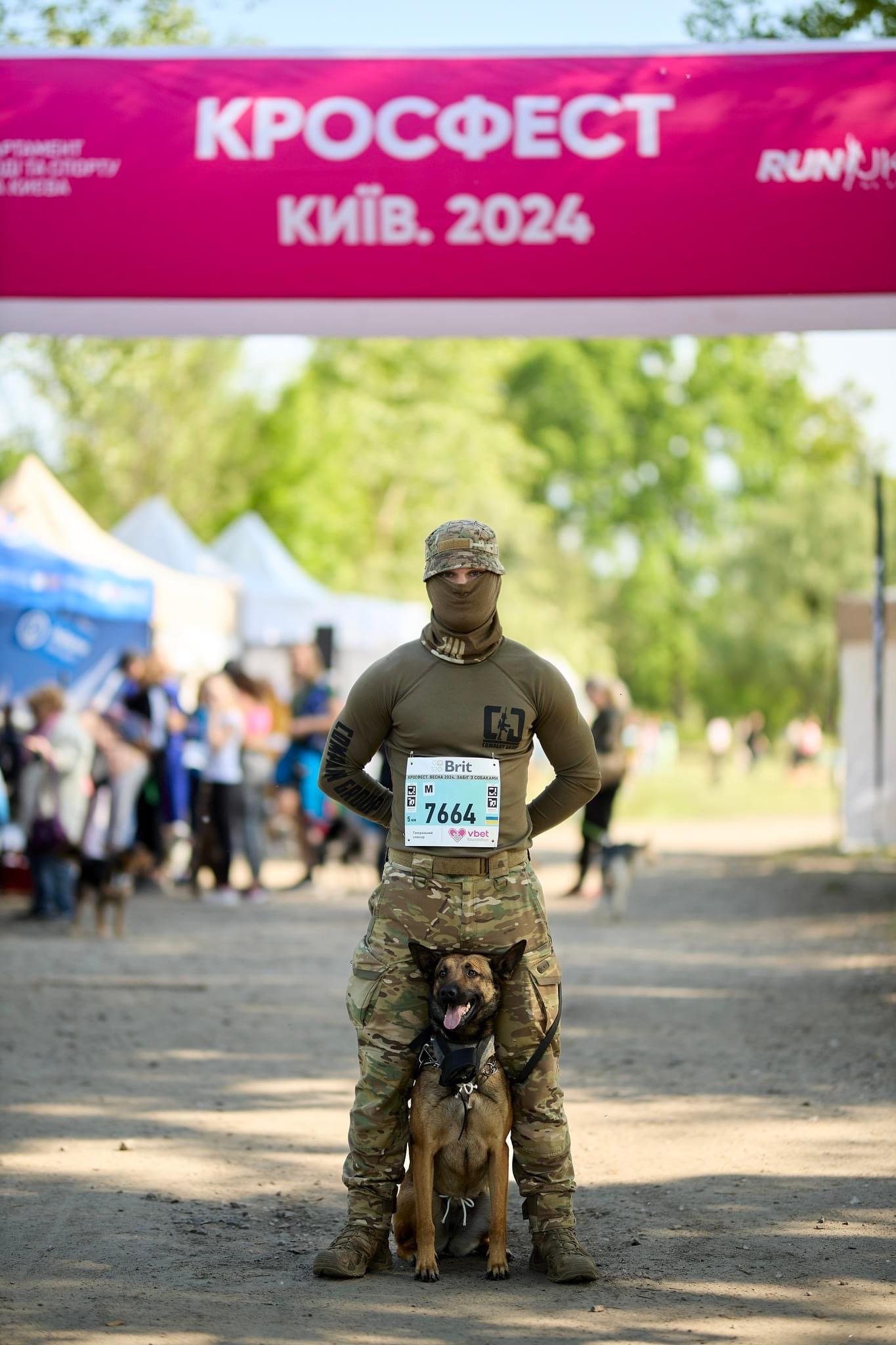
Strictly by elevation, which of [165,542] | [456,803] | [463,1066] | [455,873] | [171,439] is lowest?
[463,1066]

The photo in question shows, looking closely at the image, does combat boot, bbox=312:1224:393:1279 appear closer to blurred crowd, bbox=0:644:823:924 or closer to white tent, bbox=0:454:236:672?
blurred crowd, bbox=0:644:823:924

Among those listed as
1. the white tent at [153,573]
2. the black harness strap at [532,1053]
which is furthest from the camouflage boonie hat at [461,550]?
the white tent at [153,573]

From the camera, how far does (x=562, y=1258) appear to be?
5012 mm

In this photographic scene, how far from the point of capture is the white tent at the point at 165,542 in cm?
2316

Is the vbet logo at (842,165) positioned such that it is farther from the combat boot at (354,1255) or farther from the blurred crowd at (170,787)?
the blurred crowd at (170,787)

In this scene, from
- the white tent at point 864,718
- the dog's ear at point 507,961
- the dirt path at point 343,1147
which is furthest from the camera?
the white tent at point 864,718

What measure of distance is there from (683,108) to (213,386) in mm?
35636

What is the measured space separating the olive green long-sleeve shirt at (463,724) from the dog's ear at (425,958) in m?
0.28

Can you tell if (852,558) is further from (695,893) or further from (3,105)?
(3,105)

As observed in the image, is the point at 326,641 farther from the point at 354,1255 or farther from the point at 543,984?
the point at 354,1255

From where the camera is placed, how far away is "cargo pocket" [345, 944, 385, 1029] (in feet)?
16.6

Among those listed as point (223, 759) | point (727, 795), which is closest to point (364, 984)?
point (223, 759)

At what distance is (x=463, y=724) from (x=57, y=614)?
43.8ft

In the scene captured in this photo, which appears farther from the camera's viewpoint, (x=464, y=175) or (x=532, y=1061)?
(x=464, y=175)
